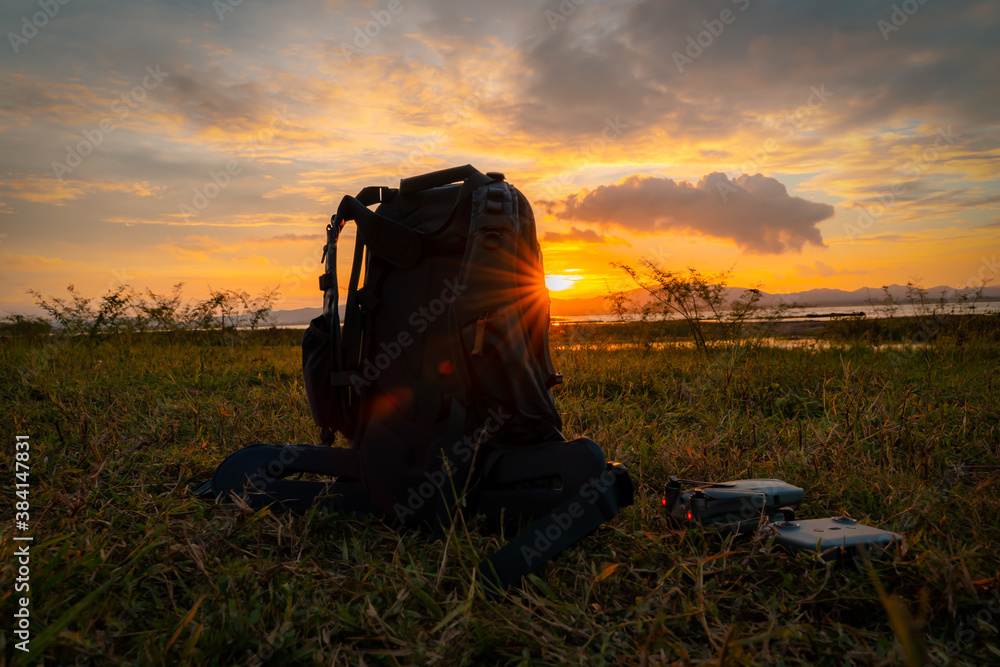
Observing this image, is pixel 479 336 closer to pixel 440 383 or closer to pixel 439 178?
pixel 440 383

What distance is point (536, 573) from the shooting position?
1779 mm

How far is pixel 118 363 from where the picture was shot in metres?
5.79

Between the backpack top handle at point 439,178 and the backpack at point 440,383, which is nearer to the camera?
the backpack at point 440,383

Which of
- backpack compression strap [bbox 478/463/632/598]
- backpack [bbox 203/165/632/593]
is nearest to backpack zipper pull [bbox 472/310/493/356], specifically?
backpack [bbox 203/165/632/593]

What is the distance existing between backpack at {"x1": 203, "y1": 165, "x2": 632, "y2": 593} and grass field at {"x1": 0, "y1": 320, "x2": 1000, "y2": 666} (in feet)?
0.52

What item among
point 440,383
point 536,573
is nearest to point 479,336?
point 440,383

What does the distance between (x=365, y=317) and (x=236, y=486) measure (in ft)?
3.11

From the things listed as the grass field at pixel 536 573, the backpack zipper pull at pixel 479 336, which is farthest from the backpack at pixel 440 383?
the grass field at pixel 536 573

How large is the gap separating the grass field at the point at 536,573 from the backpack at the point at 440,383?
160 mm

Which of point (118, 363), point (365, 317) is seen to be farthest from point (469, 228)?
point (118, 363)

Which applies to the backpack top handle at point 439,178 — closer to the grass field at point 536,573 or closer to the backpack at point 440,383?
the backpack at point 440,383

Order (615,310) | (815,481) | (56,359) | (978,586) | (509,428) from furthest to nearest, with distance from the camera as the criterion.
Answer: (615,310) → (56,359) → (815,481) → (509,428) → (978,586)

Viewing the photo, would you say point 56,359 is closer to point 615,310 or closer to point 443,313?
point 443,313

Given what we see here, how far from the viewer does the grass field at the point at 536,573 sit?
53.3 inches
